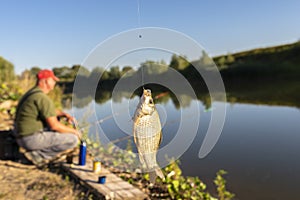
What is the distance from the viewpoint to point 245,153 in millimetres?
6379

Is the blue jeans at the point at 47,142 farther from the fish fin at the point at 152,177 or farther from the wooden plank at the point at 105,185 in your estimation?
the fish fin at the point at 152,177

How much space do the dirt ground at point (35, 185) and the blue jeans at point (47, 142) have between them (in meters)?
0.27

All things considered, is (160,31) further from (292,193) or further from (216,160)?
(216,160)

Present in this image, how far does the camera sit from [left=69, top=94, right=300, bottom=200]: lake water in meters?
4.59

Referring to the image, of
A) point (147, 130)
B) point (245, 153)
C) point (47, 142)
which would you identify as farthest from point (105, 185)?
point (245, 153)

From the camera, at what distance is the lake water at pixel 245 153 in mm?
4586

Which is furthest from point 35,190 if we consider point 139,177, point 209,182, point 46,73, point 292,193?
point 292,193

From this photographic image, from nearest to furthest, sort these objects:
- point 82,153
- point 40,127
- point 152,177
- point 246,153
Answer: point 152,177, point 82,153, point 40,127, point 246,153

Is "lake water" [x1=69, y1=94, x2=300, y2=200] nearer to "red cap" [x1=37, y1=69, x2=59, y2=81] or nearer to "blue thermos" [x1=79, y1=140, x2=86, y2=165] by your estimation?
"blue thermos" [x1=79, y1=140, x2=86, y2=165]

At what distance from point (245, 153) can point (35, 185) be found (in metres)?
4.65

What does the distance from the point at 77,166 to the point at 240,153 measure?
3949 mm

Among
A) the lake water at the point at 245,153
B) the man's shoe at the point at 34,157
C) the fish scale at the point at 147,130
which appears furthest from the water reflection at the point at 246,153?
the fish scale at the point at 147,130

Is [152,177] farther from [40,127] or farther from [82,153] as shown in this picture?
[40,127]

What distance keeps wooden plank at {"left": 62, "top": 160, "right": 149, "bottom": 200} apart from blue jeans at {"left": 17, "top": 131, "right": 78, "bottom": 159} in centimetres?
39
